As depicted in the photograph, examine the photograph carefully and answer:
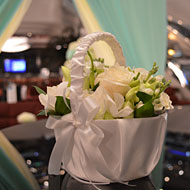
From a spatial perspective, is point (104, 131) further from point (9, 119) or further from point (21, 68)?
point (21, 68)

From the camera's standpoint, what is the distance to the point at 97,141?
570 mm

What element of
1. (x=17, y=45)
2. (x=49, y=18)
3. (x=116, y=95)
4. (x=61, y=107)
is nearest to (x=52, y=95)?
(x=61, y=107)

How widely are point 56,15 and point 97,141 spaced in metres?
7.20

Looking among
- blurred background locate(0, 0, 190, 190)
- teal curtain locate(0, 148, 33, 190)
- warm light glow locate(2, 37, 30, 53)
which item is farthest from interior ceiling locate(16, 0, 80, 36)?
teal curtain locate(0, 148, 33, 190)

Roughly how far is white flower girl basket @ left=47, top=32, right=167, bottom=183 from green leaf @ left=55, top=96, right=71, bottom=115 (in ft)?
0.07

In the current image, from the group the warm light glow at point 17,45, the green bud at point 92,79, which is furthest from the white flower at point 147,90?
the warm light glow at point 17,45

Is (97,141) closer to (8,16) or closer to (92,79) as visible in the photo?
(92,79)

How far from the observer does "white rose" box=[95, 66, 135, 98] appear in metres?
0.61

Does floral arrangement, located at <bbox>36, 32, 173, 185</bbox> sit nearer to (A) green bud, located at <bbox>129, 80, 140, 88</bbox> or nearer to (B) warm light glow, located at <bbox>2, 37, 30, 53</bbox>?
(A) green bud, located at <bbox>129, 80, 140, 88</bbox>

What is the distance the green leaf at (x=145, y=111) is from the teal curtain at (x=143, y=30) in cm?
99

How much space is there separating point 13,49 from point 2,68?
146 cm

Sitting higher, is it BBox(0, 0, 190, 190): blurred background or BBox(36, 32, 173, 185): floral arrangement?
BBox(36, 32, 173, 185): floral arrangement

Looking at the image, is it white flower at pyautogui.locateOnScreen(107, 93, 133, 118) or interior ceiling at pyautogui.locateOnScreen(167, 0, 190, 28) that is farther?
interior ceiling at pyautogui.locateOnScreen(167, 0, 190, 28)

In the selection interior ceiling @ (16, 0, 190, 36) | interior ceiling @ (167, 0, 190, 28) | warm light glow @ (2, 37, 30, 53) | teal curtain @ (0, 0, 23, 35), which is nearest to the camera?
teal curtain @ (0, 0, 23, 35)
